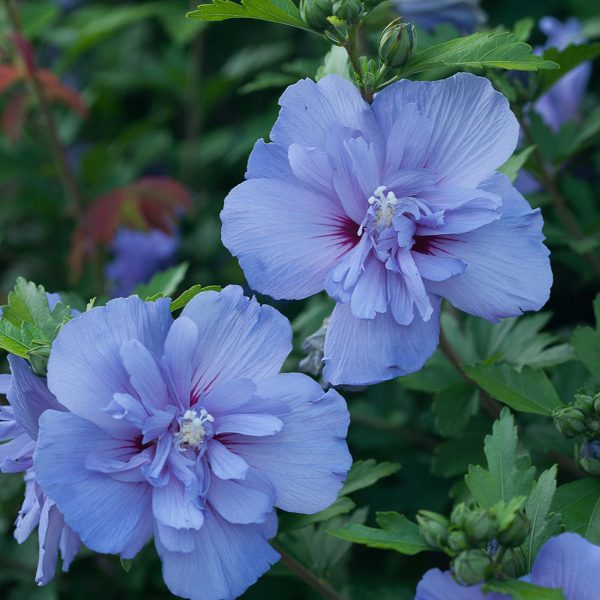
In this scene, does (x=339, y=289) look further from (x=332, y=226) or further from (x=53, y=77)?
(x=53, y=77)

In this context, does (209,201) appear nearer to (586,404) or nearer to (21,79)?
(21,79)

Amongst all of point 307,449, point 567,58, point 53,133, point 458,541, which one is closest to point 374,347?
point 307,449

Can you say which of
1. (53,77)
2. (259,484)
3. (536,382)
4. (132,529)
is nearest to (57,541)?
(132,529)

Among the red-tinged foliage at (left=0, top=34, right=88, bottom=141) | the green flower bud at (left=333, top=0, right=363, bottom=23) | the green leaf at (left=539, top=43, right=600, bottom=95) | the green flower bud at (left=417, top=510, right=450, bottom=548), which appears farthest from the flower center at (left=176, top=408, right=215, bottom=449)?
the red-tinged foliage at (left=0, top=34, right=88, bottom=141)

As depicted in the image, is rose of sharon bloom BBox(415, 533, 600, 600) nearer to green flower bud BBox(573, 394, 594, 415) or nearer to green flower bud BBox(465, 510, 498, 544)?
green flower bud BBox(465, 510, 498, 544)

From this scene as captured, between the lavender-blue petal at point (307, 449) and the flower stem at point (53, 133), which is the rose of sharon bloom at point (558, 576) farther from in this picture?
the flower stem at point (53, 133)
